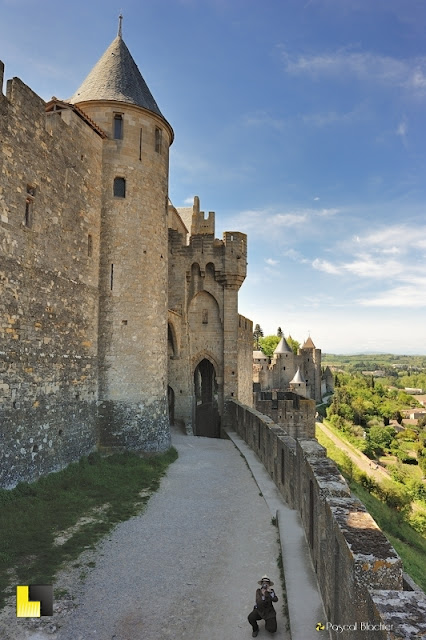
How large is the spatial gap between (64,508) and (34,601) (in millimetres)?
4136

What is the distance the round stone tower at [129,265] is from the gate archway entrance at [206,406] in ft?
33.4

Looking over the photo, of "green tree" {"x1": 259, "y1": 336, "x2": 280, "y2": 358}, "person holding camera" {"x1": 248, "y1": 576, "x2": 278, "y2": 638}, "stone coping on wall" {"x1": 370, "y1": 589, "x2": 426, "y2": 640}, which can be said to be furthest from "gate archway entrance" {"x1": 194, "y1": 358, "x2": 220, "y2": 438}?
"green tree" {"x1": 259, "y1": 336, "x2": 280, "y2": 358}

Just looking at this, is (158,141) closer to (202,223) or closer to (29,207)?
(29,207)

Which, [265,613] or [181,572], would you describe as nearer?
[265,613]

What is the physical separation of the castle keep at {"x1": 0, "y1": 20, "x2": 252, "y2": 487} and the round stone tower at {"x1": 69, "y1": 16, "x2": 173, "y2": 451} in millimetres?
36

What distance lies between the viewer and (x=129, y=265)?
1636cm

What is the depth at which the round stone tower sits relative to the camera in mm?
15852

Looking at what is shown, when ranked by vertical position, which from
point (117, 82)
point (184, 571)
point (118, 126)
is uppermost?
point (117, 82)

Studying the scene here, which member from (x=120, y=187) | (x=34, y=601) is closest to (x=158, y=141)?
(x=120, y=187)

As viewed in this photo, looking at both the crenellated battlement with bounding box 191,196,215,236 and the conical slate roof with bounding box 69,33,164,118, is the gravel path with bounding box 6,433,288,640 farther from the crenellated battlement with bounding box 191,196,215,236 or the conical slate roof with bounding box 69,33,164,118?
the crenellated battlement with bounding box 191,196,215,236

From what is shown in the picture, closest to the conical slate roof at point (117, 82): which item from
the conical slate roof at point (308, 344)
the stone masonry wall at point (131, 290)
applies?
the stone masonry wall at point (131, 290)

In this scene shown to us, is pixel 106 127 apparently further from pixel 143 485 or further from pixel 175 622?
pixel 175 622

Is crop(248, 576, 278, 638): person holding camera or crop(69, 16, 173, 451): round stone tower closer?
crop(248, 576, 278, 638): person holding camera

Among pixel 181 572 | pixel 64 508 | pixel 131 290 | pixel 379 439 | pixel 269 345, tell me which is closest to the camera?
pixel 181 572
